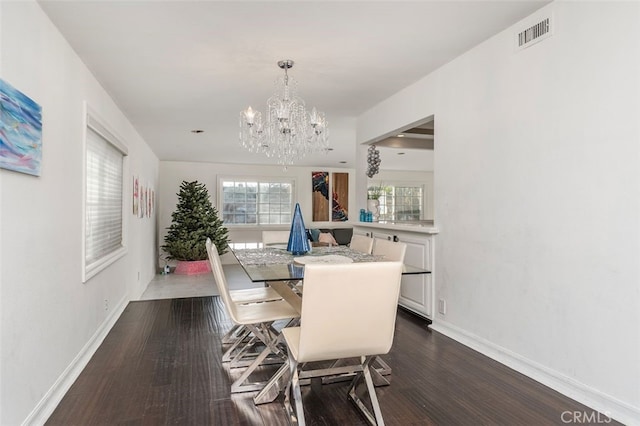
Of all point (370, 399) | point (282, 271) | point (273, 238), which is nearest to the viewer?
point (370, 399)

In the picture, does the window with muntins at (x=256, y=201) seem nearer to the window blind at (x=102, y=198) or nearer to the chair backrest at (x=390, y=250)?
the window blind at (x=102, y=198)

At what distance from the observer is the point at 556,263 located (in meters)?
2.26

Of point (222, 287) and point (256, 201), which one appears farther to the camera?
point (256, 201)

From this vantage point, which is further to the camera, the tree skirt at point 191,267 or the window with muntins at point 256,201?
the window with muntins at point 256,201

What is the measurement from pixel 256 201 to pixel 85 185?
640 centimetres

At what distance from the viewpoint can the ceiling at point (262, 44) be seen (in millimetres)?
2248

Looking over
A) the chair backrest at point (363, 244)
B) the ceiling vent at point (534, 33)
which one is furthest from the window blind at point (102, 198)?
the ceiling vent at point (534, 33)

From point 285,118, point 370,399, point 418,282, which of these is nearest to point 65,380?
point 370,399

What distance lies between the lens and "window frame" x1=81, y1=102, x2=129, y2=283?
2.81m

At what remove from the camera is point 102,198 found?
3.68 meters

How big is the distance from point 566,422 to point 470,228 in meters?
1.44

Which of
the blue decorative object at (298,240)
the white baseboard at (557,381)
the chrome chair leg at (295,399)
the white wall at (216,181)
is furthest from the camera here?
the white wall at (216,181)

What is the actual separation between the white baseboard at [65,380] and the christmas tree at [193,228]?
12.8 ft

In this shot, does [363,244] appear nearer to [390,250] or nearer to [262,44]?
[390,250]
